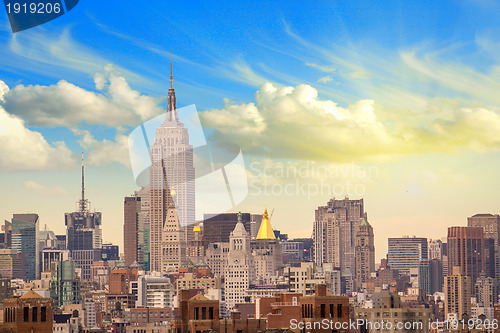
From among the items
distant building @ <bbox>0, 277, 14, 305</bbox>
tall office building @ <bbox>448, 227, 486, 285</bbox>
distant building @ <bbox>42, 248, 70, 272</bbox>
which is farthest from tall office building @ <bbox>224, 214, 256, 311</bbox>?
distant building @ <bbox>0, 277, 14, 305</bbox>

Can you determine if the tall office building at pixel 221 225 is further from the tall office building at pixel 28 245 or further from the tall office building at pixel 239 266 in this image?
the tall office building at pixel 28 245

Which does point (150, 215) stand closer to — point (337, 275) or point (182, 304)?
→ point (337, 275)

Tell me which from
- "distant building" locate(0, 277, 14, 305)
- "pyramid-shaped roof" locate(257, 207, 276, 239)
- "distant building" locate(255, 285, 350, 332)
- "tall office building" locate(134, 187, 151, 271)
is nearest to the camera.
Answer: "distant building" locate(255, 285, 350, 332)

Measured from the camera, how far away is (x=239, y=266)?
13388cm

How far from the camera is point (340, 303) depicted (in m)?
36.1

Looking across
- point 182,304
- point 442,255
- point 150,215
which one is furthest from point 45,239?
point 182,304

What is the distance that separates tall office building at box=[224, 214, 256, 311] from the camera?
4781 inches

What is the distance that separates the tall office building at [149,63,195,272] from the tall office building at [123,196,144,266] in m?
1.63

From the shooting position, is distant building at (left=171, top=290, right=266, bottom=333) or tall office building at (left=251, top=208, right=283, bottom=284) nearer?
distant building at (left=171, top=290, right=266, bottom=333)

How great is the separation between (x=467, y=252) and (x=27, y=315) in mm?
111767

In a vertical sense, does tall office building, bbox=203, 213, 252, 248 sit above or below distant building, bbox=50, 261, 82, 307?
above

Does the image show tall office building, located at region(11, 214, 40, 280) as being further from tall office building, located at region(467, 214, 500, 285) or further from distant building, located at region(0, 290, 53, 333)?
distant building, located at region(0, 290, 53, 333)

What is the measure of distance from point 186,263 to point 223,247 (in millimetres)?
5710

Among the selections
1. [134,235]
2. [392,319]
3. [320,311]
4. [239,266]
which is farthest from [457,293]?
[320,311]
